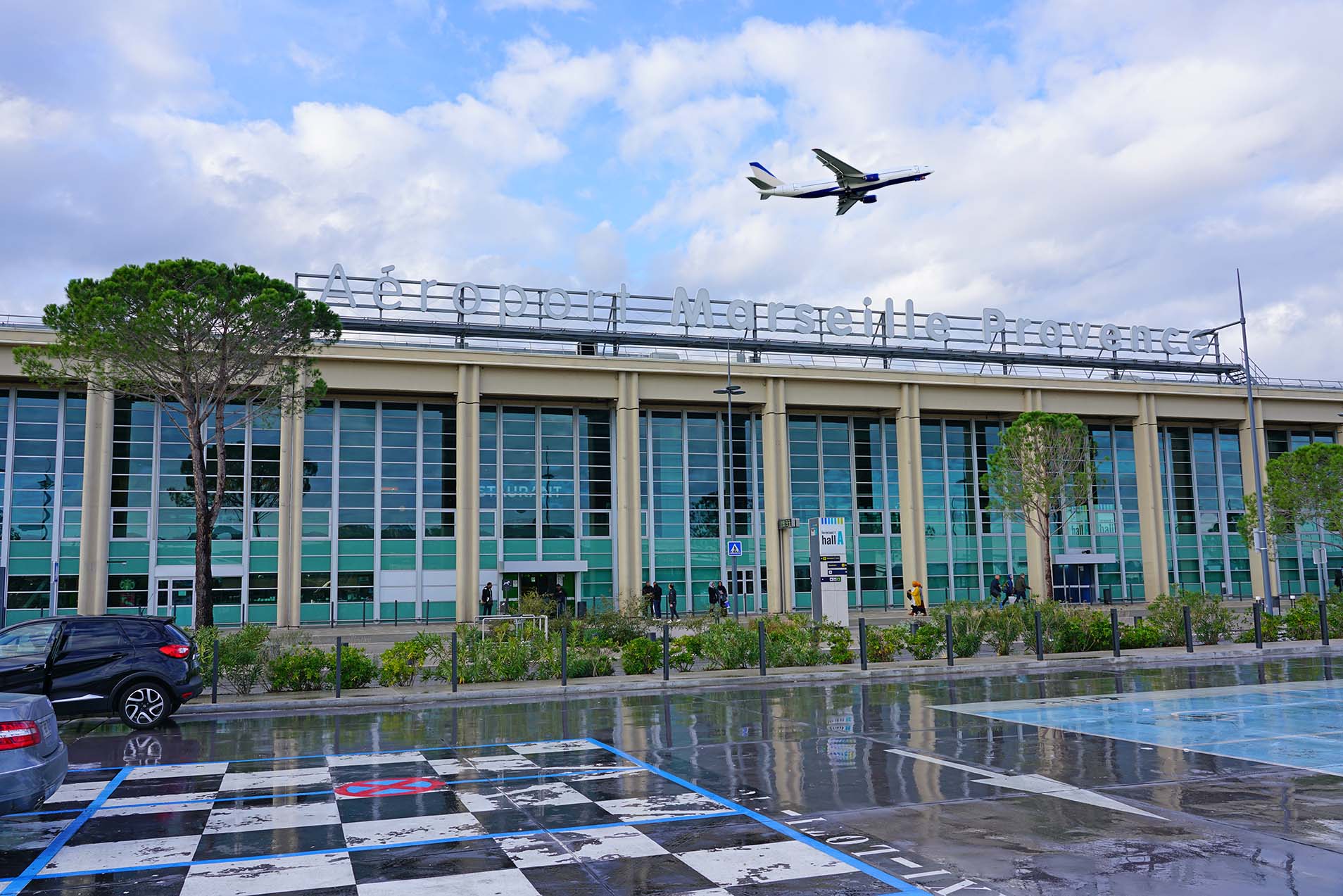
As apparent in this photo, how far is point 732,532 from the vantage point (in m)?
43.2

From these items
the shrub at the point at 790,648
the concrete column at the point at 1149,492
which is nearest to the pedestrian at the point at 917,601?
the shrub at the point at 790,648

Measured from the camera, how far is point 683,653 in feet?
70.9

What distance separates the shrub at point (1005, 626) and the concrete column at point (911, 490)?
2194 cm

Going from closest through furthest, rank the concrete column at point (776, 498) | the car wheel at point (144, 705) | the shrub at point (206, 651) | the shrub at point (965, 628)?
the car wheel at point (144, 705), the shrub at point (206, 651), the shrub at point (965, 628), the concrete column at point (776, 498)

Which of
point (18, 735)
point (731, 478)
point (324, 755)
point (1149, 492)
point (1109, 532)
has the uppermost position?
point (731, 478)

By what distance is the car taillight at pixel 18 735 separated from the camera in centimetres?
735

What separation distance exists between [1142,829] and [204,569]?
2094 centimetres

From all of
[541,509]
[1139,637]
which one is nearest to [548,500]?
[541,509]

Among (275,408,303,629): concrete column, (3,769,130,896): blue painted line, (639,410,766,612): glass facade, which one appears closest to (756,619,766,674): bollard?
(3,769,130,896): blue painted line

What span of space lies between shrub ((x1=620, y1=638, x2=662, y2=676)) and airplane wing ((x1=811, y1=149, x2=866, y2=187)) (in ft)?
49.5

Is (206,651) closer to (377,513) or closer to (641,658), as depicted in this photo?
(641,658)

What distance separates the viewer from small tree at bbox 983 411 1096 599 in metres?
42.7

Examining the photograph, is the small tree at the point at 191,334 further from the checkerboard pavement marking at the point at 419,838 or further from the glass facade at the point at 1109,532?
the glass facade at the point at 1109,532

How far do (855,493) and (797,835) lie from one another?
1617 inches
